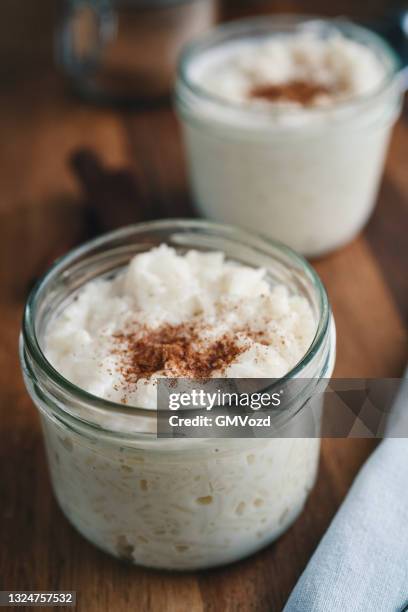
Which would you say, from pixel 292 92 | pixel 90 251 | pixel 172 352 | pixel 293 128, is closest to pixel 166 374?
pixel 172 352

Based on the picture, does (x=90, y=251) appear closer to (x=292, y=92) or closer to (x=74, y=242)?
(x=74, y=242)

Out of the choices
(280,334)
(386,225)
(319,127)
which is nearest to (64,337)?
(280,334)

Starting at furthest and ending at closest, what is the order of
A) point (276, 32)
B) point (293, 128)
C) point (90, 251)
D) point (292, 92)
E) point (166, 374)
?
point (276, 32) < point (292, 92) < point (293, 128) < point (90, 251) < point (166, 374)

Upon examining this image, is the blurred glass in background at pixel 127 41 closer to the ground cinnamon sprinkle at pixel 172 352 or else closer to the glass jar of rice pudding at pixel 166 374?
the glass jar of rice pudding at pixel 166 374

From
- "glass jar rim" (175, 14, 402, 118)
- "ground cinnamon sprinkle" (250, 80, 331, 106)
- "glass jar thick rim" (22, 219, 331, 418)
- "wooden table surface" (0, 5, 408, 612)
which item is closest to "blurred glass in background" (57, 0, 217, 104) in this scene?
"wooden table surface" (0, 5, 408, 612)

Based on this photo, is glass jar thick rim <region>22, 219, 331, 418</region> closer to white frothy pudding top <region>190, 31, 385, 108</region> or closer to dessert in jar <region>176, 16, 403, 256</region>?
dessert in jar <region>176, 16, 403, 256</region>
